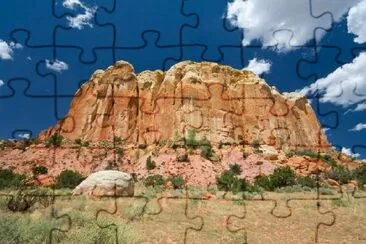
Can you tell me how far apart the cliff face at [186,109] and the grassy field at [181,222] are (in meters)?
37.4

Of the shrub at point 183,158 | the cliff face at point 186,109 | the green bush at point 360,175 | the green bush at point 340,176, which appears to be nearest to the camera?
the green bush at point 360,175

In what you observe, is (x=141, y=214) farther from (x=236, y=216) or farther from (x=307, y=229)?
(x=307, y=229)

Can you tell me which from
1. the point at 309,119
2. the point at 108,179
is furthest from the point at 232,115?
the point at 108,179

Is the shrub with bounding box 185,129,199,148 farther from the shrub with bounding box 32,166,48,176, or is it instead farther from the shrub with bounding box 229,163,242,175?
the shrub with bounding box 32,166,48,176

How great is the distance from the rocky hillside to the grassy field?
23660mm

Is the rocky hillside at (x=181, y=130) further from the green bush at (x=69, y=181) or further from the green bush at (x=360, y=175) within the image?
the green bush at (x=69, y=181)

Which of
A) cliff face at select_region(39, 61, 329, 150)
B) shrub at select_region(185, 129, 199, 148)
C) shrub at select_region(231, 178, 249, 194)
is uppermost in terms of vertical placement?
cliff face at select_region(39, 61, 329, 150)

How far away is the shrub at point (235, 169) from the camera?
3828 centimetres

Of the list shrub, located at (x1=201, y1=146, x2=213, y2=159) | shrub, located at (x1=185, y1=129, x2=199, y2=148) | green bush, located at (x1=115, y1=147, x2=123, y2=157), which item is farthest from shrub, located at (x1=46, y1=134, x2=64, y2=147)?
shrub, located at (x1=201, y1=146, x2=213, y2=159)

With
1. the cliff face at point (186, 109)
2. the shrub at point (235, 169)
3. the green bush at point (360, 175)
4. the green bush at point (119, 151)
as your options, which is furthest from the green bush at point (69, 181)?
the cliff face at point (186, 109)

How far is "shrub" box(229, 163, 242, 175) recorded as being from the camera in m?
38.3

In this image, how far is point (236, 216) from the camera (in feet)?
37.8

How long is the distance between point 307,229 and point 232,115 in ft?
149

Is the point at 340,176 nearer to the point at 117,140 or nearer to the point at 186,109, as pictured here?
the point at 186,109
